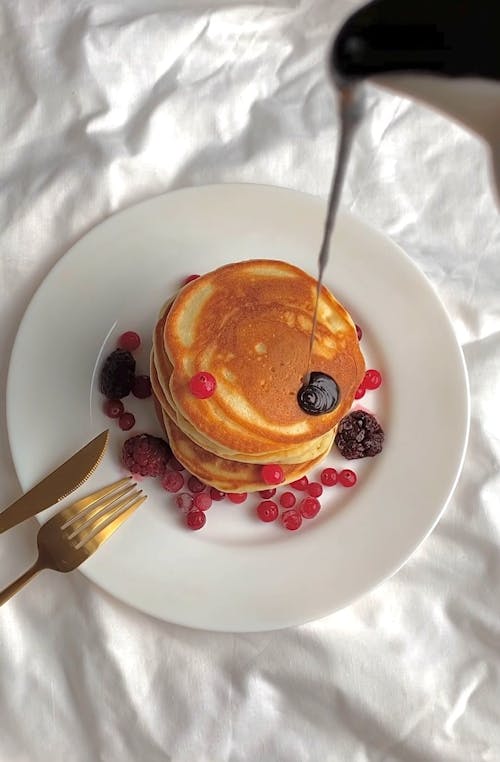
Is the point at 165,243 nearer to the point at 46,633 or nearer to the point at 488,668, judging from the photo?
the point at 46,633

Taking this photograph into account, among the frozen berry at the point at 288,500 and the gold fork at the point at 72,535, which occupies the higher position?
the gold fork at the point at 72,535

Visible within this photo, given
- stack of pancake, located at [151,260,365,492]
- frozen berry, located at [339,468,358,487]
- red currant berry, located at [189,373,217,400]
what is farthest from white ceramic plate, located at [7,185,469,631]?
red currant berry, located at [189,373,217,400]

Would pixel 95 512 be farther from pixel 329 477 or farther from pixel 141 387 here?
pixel 329 477

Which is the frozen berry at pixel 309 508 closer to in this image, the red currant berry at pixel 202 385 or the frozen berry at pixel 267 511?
the frozen berry at pixel 267 511

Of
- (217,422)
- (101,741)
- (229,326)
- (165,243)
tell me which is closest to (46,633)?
(101,741)

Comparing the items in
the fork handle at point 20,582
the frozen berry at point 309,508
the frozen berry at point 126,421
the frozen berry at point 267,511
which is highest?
the frozen berry at point 126,421

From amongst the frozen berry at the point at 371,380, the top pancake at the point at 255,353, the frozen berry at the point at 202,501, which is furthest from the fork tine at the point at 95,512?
the frozen berry at the point at 371,380

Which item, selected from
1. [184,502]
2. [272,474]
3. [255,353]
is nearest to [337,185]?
[255,353]
